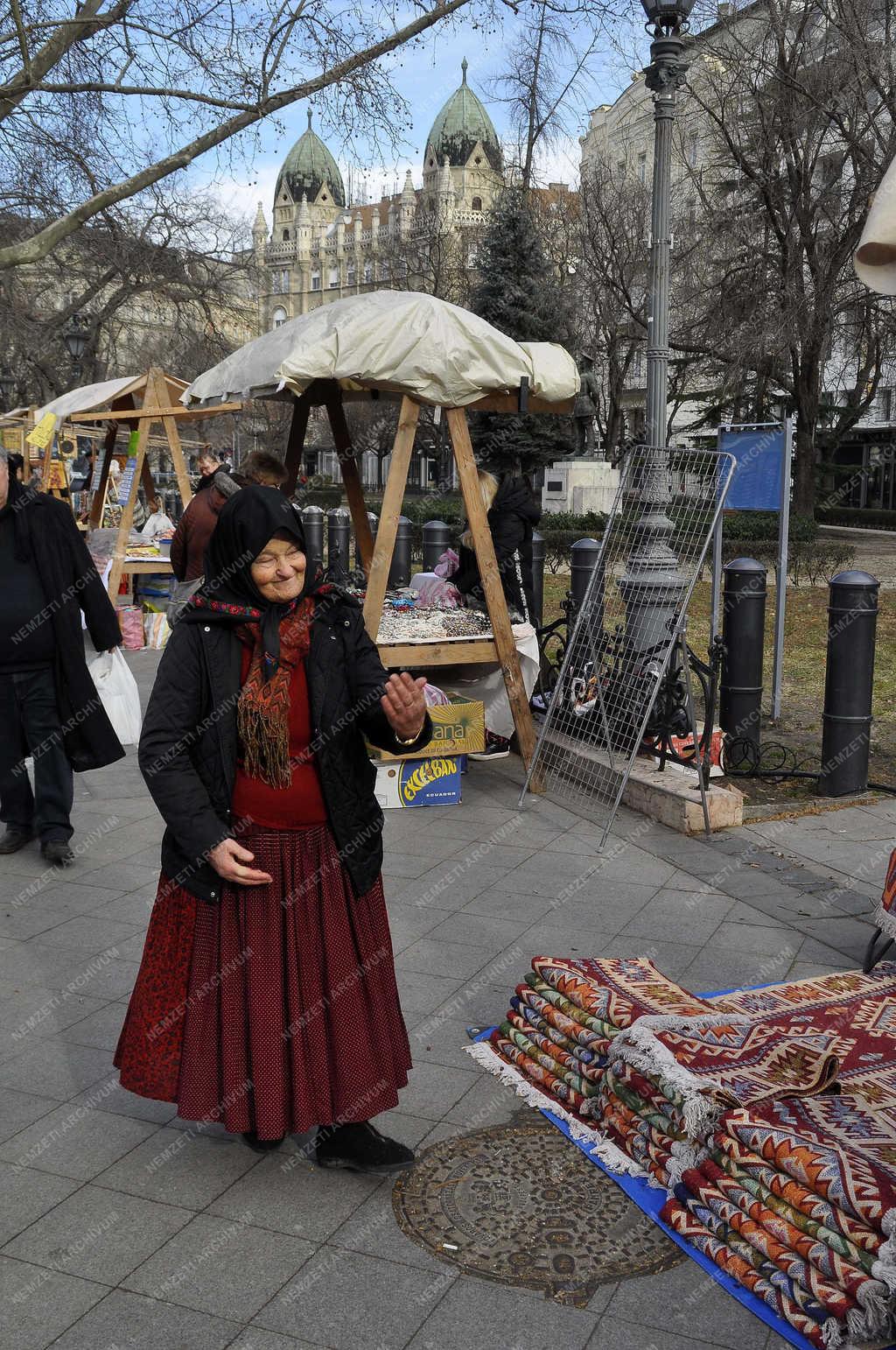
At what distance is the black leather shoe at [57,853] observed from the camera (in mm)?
5789

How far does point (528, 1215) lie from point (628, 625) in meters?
4.74

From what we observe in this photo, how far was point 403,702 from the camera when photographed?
109 inches

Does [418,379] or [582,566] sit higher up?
[418,379]

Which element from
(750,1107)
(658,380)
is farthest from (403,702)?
(658,380)

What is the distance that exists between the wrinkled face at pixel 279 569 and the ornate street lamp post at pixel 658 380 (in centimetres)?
402

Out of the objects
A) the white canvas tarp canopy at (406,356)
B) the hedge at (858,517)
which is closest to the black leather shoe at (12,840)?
the white canvas tarp canopy at (406,356)

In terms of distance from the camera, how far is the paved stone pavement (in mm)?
2592

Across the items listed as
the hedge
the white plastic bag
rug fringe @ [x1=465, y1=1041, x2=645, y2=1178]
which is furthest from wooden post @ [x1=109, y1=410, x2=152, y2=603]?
the hedge

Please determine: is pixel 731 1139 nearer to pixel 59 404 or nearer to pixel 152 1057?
A: pixel 152 1057

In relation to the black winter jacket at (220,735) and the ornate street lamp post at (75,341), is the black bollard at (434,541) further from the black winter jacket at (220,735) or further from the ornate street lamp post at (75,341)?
the ornate street lamp post at (75,341)

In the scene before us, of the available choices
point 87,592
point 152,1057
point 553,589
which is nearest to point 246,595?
point 152,1057

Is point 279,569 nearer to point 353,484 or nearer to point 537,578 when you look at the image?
point 353,484

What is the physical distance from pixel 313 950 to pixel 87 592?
3.34 m

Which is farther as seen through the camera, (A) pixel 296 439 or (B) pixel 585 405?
(B) pixel 585 405
